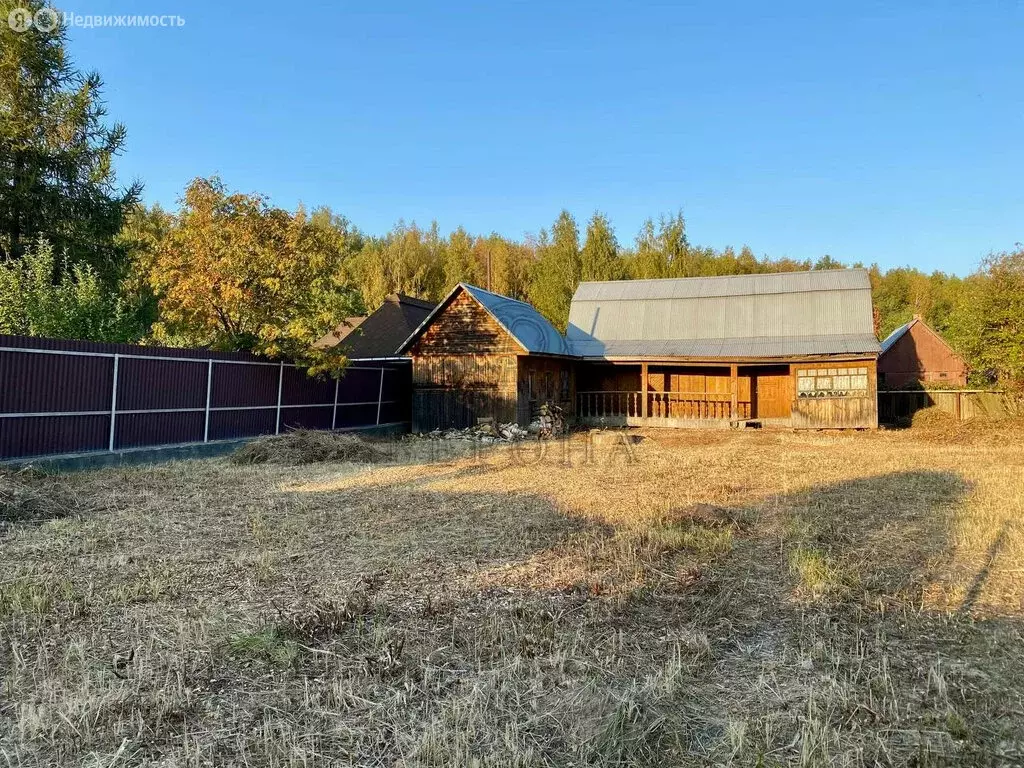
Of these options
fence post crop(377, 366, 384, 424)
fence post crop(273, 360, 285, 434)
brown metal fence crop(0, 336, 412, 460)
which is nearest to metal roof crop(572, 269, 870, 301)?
fence post crop(377, 366, 384, 424)

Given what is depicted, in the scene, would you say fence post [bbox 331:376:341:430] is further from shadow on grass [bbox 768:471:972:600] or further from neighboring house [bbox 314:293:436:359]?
shadow on grass [bbox 768:471:972:600]

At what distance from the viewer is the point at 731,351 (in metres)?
22.8

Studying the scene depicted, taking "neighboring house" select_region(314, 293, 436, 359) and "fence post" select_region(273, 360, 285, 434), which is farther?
"neighboring house" select_region(314, 293, 436, 359)

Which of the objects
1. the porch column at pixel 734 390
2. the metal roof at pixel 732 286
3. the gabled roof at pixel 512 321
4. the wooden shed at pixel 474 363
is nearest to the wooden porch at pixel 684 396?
the porch column at pixel 734 390

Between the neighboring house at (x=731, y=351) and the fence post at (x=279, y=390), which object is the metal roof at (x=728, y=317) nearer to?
the neighboring house at (x=731, y=351)

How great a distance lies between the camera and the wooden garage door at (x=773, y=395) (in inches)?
945

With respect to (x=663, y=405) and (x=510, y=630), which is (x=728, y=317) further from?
(x=510, y=630)

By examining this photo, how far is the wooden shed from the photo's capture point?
20438mm

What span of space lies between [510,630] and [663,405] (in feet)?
67.8

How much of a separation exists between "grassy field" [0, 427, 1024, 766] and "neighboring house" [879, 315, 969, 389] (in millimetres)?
24582

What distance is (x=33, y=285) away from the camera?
16.4m

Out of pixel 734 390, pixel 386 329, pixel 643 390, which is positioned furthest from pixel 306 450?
pixel 386 329

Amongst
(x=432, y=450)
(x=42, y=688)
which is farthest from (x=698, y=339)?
(x=42, y=688)

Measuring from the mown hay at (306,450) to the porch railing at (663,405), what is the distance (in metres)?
11.5
